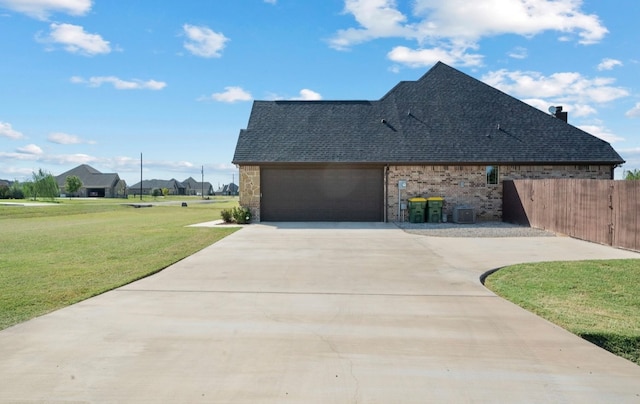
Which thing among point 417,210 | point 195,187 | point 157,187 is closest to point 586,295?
point 417,210

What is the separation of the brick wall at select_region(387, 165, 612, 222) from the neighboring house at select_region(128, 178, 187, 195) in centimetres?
10635

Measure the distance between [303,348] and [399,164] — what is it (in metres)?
15.9

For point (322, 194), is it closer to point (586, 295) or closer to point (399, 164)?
point (399, 164)

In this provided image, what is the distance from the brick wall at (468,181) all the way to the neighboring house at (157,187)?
10635cm

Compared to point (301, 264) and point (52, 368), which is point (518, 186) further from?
point (52, 368)

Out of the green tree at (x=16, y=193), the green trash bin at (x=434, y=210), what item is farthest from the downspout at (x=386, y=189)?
the green tree at (x=16, y=193)

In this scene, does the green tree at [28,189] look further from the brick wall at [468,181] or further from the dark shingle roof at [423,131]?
the brick wall at [468,181]

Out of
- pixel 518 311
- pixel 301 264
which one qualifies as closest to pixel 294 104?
pixel 301 264

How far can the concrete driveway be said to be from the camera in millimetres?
3436

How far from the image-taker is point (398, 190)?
64.2 feet

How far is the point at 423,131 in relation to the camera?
20688mm

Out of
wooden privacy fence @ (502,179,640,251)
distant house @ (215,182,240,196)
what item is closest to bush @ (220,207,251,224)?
wooden privacy fence @ (502,179,640,251)

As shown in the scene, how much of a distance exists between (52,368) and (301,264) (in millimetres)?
5625

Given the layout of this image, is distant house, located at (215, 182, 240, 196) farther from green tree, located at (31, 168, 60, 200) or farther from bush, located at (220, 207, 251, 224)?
bush, located at (220, 207, 251, 224)
